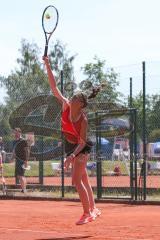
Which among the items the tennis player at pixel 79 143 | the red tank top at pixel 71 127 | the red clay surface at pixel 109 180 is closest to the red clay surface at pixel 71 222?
the tennis player at pixel 79 143

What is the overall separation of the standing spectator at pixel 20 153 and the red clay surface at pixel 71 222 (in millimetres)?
3058

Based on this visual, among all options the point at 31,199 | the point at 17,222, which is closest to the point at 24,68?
the point at 31,199

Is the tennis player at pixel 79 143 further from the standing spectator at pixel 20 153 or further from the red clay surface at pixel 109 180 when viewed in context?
the red clay surface at pixel 109 180

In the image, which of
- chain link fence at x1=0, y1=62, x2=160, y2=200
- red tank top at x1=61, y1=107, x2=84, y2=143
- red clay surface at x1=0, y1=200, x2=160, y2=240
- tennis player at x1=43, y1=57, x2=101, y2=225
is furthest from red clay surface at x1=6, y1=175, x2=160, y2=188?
red tank top at x1=61, y1=107, x2=84, y2=143

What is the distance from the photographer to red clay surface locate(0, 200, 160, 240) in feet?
29.3

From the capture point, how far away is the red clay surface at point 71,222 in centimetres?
893

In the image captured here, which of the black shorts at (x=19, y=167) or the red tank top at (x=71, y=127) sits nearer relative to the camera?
the red tank top at (x=71, y=127)

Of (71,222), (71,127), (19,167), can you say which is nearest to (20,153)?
(19,167)

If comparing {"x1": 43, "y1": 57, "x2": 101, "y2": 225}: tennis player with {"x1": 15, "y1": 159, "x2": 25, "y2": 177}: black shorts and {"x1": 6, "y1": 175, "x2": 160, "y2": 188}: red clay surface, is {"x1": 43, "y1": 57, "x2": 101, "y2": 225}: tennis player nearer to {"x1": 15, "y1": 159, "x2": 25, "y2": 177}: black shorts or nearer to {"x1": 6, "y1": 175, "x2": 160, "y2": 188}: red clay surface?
{"x1": 15, "y1": 159, "x2": 25, "y2": 177}: black shorts

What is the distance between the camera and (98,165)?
16953 mm

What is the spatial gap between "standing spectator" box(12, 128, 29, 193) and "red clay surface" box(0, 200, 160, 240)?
3058 millimetres

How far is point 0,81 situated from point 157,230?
1359cm

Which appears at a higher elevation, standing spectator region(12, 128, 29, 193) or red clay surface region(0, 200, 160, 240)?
standing spectator region(12, 128, 29, 193)

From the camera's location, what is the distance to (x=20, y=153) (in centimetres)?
1986
